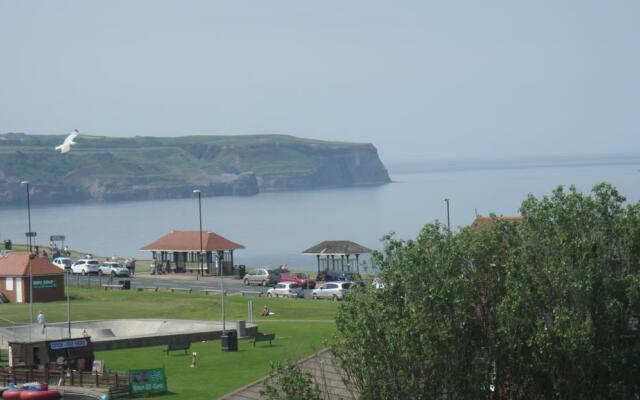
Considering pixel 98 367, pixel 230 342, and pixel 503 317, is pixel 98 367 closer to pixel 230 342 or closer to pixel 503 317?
pixel 230 342

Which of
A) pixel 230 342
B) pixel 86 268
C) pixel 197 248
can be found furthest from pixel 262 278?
pixel 230 342

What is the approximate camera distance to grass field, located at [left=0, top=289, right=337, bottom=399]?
38750 mm

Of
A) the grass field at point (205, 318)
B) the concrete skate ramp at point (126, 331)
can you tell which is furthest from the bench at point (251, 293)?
the concrete skate ramp at point (126, 331)

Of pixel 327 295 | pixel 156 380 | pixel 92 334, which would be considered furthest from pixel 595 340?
pixel 327 295

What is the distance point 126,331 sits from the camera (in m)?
53.0

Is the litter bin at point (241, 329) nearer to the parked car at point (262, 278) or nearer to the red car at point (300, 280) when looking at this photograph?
the red car at point (300, 280)

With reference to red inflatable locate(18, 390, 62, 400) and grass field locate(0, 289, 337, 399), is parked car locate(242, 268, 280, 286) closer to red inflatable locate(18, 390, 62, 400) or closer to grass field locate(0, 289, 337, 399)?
grass field locate(0, 289, 337, 399)

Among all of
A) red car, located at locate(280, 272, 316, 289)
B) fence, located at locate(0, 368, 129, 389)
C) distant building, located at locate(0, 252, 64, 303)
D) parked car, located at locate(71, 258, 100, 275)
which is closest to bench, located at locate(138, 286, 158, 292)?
distant building, located at locate(0, 252, 64, 303)

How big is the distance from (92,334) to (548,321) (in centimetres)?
2704

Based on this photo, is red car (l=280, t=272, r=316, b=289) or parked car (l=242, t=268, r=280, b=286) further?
parked car (l=242, t=268, r=280, b=286)

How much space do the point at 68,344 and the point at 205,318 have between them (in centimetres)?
1628

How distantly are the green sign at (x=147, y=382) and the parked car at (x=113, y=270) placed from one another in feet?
140

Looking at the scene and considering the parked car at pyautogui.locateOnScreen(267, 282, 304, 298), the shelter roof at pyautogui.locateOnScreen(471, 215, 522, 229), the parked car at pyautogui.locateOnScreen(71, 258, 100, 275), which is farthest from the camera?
the parked car at pyautogui.locateOnScreen(71, 258, 100, 275)

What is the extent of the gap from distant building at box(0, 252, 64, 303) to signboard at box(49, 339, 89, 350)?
23957 mm
